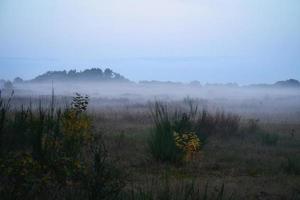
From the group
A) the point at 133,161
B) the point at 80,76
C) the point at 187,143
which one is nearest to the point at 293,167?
the point at 187,143

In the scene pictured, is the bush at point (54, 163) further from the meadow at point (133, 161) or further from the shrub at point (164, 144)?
the shrub at point (164, 144)

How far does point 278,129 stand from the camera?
22.2 metres

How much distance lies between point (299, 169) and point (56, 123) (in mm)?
5908

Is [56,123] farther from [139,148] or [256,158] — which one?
[256,158]

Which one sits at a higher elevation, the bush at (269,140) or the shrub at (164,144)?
the shrub at (164,144)

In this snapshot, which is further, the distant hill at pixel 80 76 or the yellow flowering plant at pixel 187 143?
the distant hill at pixel 80 76

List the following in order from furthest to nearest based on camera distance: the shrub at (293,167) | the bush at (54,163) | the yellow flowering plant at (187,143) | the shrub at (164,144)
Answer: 1. the shrub at (164,144)
2. the yellow flowering plant at (187,143)
3. the shrub at (293,167)
4. the bush at (54,163)

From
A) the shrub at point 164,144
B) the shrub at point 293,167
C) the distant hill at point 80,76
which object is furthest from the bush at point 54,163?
the distant hill at point 80,76

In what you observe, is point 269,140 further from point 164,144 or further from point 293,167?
point 164,144

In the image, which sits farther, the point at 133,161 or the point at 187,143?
the point at 187,143

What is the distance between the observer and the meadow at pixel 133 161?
7.49 meters

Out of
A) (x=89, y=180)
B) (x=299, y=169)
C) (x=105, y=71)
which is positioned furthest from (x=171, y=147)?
(x=105, y=71)

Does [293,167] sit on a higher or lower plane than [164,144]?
lower

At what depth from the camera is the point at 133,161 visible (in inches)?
507
